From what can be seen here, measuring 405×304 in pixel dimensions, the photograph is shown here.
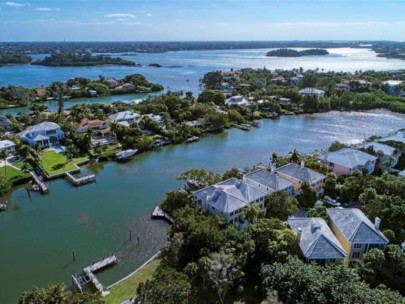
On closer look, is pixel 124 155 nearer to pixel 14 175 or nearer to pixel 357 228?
pixel 14 175

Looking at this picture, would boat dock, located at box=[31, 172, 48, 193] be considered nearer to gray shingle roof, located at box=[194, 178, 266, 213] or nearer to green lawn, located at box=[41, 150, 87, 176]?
green lawn, located at box=[41, 150, 87, 176]

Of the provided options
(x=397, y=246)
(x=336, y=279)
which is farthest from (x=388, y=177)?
(x=336, y=279)

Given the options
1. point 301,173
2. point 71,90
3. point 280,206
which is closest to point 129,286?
point 280,206

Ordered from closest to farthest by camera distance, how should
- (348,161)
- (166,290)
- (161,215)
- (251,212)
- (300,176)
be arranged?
(166,290) → (251,212) → (161,215) → (300,176) → (348,161)

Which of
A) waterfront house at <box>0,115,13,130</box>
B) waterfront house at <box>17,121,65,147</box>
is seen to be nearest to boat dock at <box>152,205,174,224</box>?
waterfront house at <box>17,121,65,147</box>

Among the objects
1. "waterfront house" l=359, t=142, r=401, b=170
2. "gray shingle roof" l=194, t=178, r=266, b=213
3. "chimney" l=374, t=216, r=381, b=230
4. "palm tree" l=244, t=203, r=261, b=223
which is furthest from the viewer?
"waterfront house" l=359, t=142, r=401, b=170

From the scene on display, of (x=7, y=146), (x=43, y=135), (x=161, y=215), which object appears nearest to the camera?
(x=161, y=215)
